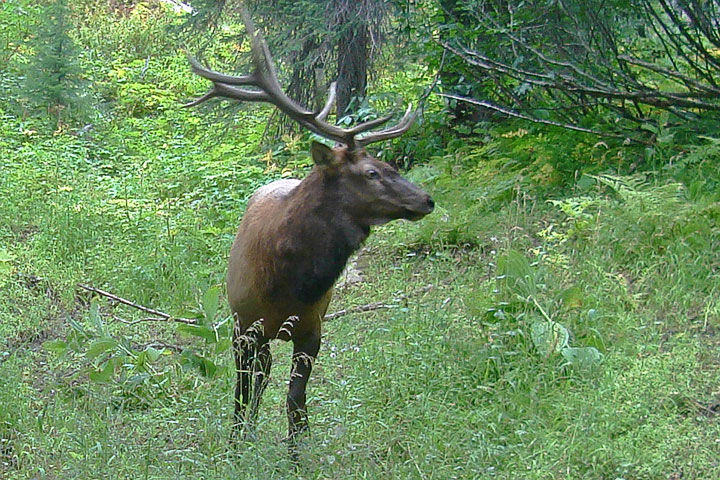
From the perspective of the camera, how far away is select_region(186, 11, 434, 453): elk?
16.7ft

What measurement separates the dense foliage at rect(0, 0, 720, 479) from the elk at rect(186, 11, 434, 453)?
0.71 feet

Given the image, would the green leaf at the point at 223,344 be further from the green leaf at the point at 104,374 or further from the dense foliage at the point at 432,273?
the green leaf at the point at 104,374

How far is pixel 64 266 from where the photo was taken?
8594 millimetres

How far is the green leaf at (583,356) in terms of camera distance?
5473mm

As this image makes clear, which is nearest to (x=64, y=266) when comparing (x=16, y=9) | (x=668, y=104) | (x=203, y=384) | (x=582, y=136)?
(x=203, y=384)

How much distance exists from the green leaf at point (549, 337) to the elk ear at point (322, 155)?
1.66 meters

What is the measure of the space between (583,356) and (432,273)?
8.16 ft

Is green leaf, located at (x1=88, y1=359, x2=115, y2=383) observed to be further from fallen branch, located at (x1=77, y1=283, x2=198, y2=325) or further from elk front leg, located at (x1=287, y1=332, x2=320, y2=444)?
fallen branch, located at (x1=77, y1=283, x2=198, y2=325)

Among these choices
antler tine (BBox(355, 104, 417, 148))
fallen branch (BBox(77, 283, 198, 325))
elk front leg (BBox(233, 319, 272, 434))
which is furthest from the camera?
fallen branch (BBox(77, 283, 198, 325))

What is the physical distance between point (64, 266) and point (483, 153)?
433cm

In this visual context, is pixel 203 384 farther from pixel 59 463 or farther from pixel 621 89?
pixel 621 89

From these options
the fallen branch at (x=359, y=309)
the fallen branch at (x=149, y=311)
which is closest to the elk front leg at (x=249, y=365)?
the fallen branch at (x=149, y=311)

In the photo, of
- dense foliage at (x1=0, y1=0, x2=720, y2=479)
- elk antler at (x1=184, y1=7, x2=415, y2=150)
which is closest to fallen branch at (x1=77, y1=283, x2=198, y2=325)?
dense foliage at (x1=0, y1=0, x2=720, y2=479)

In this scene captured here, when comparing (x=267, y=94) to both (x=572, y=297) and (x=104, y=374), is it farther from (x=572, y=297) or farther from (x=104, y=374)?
(x=572, y=297)
